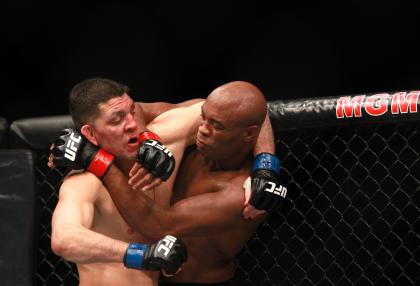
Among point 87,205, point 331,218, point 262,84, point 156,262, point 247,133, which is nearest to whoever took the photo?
point 156,262

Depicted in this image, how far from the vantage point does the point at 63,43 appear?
309cm

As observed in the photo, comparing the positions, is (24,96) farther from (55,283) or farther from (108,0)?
(55,283)

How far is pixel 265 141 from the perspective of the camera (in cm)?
244

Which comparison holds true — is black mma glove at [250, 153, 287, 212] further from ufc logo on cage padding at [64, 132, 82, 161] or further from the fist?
ufc logo on cage padding at [64, 132, 82, 161]

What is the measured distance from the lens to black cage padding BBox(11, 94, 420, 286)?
2760 millimetres

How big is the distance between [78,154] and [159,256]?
0.37m

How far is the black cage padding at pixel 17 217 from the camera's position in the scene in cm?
225

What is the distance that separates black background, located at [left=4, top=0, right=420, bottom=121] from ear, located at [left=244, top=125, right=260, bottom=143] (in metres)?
0.64

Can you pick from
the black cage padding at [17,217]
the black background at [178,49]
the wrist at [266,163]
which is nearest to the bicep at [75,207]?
the black cage padding at [17,217]

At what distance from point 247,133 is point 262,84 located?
68 centimetres

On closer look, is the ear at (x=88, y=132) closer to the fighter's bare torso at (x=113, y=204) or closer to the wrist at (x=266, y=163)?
the fighter's bare torso at (x=113, y=204)

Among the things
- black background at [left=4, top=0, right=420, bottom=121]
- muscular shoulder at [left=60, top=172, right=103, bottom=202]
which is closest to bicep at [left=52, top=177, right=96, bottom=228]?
muscular shoulder at [left=60, top=172, right=103, bottom=202]

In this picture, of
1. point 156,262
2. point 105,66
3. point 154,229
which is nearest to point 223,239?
point 154,229

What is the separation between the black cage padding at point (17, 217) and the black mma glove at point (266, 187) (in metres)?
0.60
